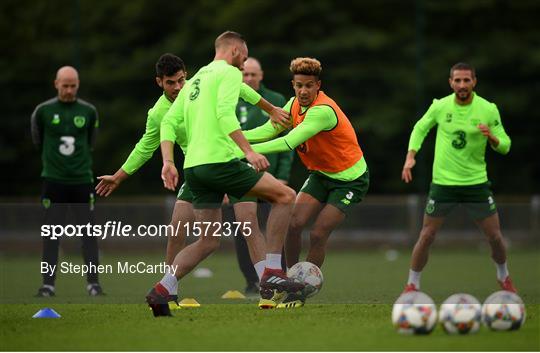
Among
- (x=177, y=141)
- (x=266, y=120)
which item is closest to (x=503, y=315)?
(x=177, y=141)

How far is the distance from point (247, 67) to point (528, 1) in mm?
16479

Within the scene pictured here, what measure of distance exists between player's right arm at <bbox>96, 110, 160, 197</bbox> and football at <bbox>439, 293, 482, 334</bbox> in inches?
128

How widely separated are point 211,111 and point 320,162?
1496mm

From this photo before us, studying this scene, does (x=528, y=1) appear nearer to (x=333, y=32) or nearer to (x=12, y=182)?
(x=333, y=32)

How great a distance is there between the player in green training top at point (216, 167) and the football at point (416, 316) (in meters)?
1.66

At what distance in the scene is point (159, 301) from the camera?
928 centimetres

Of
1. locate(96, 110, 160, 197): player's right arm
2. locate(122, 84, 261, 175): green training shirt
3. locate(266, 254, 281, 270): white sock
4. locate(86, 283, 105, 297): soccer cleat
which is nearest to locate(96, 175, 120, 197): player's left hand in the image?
locate(96, 110, 160, 197): player's right arm

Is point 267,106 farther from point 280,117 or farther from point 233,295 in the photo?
point 233,295

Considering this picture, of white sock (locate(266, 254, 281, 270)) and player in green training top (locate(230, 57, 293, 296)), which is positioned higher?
player in green training top (locate(230, 57, 293, 296))

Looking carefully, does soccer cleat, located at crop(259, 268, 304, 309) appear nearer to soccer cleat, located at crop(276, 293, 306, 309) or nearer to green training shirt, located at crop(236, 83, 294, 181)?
soccer cleat, located at crop(276, 293, 306, 309)

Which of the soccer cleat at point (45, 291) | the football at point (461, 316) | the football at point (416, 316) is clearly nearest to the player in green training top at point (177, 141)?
the soccer cleat at point (45, 291)

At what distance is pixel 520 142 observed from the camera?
26109 millimetres

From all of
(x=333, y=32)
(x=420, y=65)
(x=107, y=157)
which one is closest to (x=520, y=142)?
(x=420, y=65)

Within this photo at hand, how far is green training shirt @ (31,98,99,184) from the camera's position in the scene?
12.9 m
